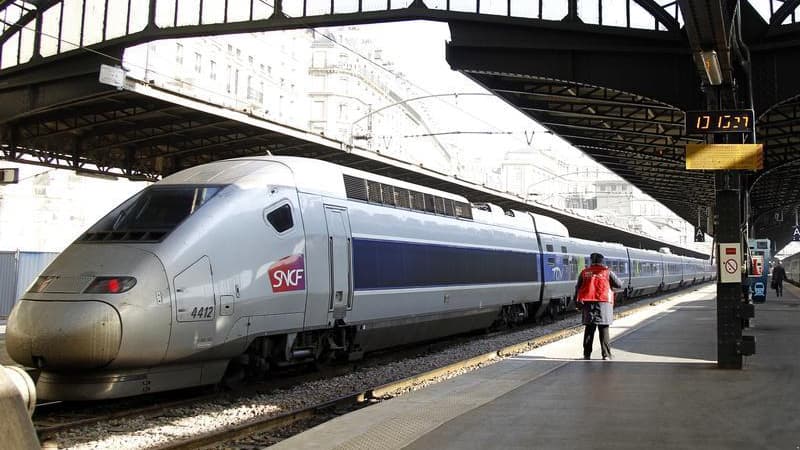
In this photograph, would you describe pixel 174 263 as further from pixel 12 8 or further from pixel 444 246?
pixel 12 8

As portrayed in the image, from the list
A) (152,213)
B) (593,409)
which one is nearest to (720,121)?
(593,409)

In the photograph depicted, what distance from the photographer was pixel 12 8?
24016mm

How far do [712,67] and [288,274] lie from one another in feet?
20.5

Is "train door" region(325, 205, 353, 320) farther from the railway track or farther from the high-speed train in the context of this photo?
the railway track

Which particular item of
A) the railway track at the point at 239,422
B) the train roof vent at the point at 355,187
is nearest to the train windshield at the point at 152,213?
the railway track at the point at 239,422

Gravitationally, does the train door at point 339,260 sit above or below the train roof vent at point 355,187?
below

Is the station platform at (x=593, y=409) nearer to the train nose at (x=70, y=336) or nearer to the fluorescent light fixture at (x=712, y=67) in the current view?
the train nose at (x=70, y=336)

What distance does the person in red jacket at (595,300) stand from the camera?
1195 cm

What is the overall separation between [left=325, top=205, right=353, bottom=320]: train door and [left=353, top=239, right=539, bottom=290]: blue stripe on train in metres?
0.24

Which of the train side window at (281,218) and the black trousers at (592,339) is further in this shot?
the black trousers at (592,339)

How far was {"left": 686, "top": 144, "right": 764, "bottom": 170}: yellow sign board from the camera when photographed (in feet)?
33.9

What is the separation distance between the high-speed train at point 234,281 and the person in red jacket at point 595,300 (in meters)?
3.08

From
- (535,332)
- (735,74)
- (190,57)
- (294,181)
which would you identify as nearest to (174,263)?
(294,181)

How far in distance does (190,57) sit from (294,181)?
40.7 m
